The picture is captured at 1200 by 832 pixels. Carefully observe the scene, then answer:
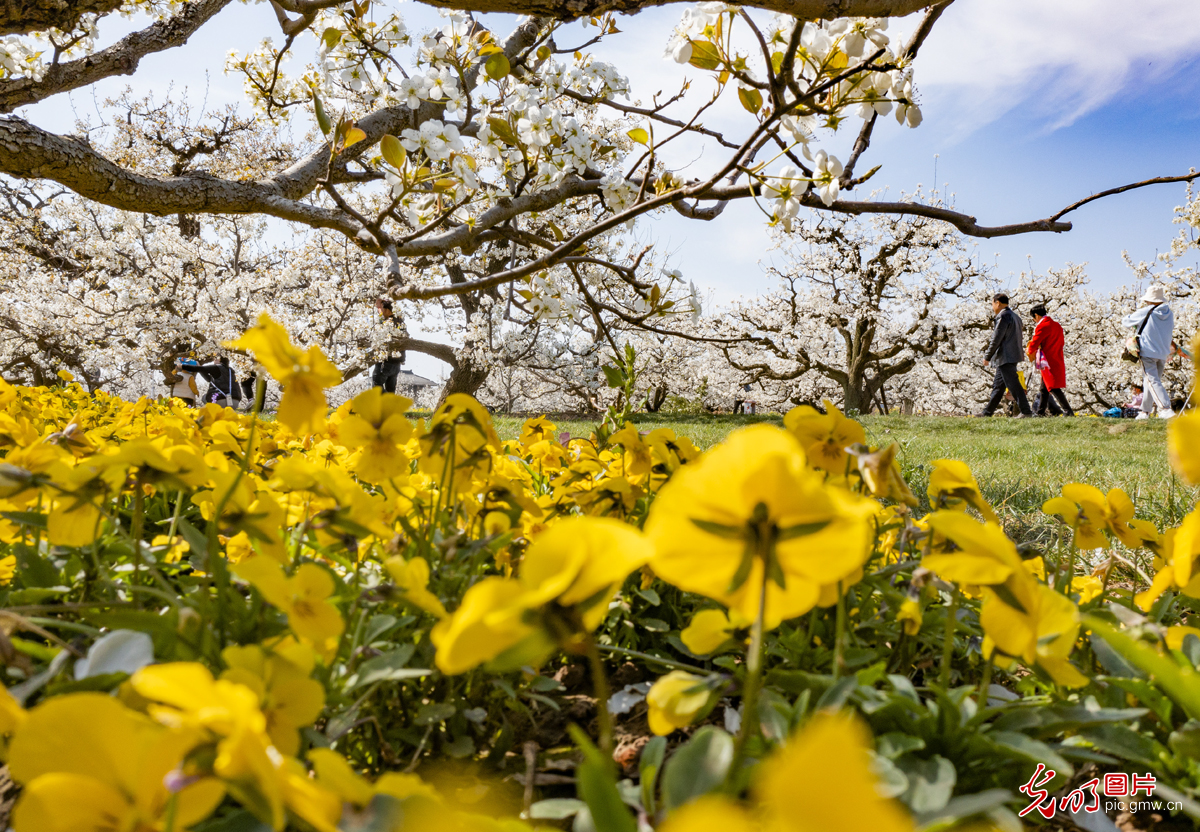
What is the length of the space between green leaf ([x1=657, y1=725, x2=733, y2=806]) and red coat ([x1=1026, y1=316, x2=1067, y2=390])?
41.6 ft

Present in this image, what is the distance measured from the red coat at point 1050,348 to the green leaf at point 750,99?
11.6m

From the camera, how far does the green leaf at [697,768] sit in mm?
441

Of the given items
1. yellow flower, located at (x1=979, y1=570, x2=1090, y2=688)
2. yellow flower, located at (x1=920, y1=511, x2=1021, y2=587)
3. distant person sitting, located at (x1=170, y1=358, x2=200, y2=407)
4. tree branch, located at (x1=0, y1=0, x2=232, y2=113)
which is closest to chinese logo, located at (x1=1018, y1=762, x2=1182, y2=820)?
yellow flower, located at (x1=979, y1=570, x2=1090, y2=688)

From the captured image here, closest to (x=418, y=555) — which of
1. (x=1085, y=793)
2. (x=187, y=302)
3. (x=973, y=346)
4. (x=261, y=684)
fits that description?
(x=261, y=684)

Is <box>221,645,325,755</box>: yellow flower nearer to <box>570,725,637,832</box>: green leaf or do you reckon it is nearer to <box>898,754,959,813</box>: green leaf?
<box>570,725,637,832</box>: green leaf

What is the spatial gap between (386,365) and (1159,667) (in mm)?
10087

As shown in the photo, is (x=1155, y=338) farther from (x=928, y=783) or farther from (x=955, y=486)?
(x=928, y=783)

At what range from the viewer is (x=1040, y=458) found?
4.56 meters

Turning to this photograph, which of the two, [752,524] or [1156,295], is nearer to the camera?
[752,524]

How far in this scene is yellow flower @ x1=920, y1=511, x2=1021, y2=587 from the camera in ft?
1.86

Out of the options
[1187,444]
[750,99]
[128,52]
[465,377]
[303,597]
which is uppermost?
[128,52]

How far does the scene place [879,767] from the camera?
529 millimetres

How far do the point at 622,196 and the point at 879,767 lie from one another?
2.30 meters

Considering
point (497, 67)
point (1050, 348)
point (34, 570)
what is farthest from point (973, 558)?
point (1050, 348)
